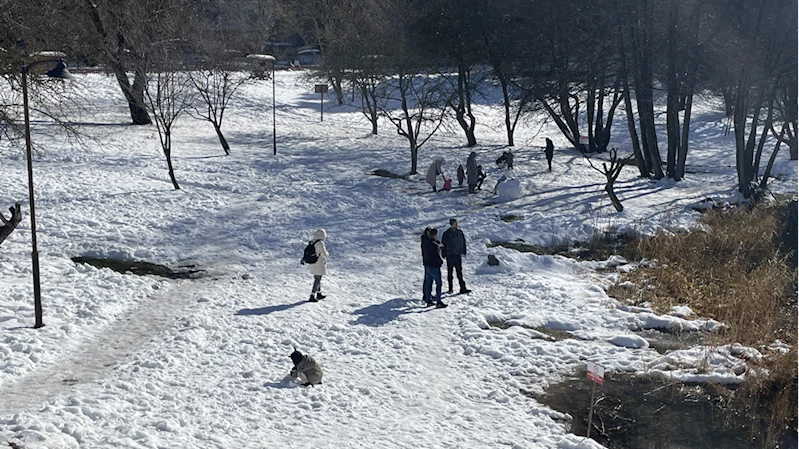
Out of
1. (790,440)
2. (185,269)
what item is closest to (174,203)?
(185,269)

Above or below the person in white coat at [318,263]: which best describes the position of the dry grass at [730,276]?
below

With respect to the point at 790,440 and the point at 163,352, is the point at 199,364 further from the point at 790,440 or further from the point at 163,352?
the point at 790,440

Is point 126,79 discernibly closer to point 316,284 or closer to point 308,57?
point 316,284

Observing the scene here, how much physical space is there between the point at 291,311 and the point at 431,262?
9.49 feet

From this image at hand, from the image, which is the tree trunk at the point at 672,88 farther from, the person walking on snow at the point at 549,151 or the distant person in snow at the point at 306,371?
the distant person in snow at the point at 306,371

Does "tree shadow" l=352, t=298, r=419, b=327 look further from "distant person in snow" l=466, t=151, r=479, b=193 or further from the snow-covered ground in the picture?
"distant person in snow" l=466, t=151, r=479, b=193

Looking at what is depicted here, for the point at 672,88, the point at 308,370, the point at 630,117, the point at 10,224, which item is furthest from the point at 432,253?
the point at 630,117

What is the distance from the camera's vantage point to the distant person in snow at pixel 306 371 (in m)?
12.0

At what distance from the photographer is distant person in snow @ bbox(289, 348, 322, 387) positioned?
1195 centimetres

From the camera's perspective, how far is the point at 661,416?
37.9 ft

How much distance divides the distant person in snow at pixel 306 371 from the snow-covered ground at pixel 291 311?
0.15m

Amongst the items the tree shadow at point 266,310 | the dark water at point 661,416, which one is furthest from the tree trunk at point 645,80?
the dark water at point 661,416

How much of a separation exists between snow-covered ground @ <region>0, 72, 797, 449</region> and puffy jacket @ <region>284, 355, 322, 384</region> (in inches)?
6.6

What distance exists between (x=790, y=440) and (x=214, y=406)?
26.0 feet
